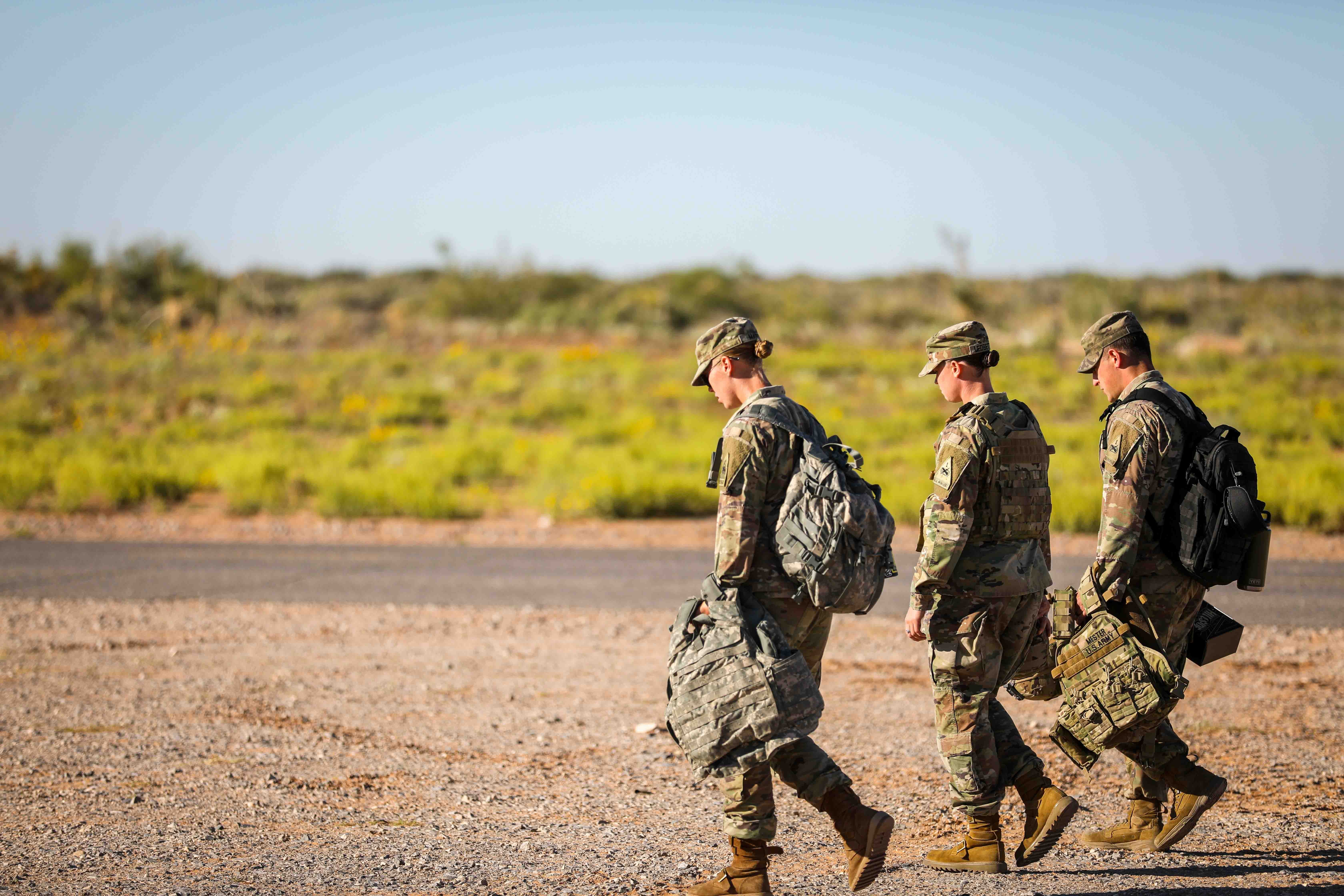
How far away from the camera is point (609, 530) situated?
1495 cm

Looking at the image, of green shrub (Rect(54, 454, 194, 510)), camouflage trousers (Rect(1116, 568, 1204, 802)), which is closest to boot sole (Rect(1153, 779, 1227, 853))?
camouflage trousers (Rect(1116, 568, 1204, 802))

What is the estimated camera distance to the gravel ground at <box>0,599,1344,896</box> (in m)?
4.24

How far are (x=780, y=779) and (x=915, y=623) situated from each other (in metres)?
0.74

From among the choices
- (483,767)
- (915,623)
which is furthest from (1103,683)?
(483,767)

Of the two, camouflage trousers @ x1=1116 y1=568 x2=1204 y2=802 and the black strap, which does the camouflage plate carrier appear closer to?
camouflage trousers @ x1=1116 y1=568 x2=1204 y2=802

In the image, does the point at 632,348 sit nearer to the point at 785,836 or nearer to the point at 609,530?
the point at 609,530

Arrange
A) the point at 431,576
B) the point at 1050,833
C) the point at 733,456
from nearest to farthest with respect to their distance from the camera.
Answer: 1. the point at 733,456
2. the point at 1050,833
3. the point at 431,576

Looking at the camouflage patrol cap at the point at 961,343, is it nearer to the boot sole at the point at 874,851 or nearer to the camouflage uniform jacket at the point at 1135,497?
the camouflage uniform jacket at the point at 1135,497

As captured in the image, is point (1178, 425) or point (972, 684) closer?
point (972, 684)

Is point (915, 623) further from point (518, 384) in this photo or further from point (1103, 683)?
point (518, 384)

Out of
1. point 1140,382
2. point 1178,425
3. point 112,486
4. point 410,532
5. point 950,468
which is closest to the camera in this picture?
point 950,468

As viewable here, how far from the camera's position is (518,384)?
29.7 meters

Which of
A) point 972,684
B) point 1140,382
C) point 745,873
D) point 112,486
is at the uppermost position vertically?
point 1140,382

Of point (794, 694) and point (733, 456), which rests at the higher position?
point (733, 456)
